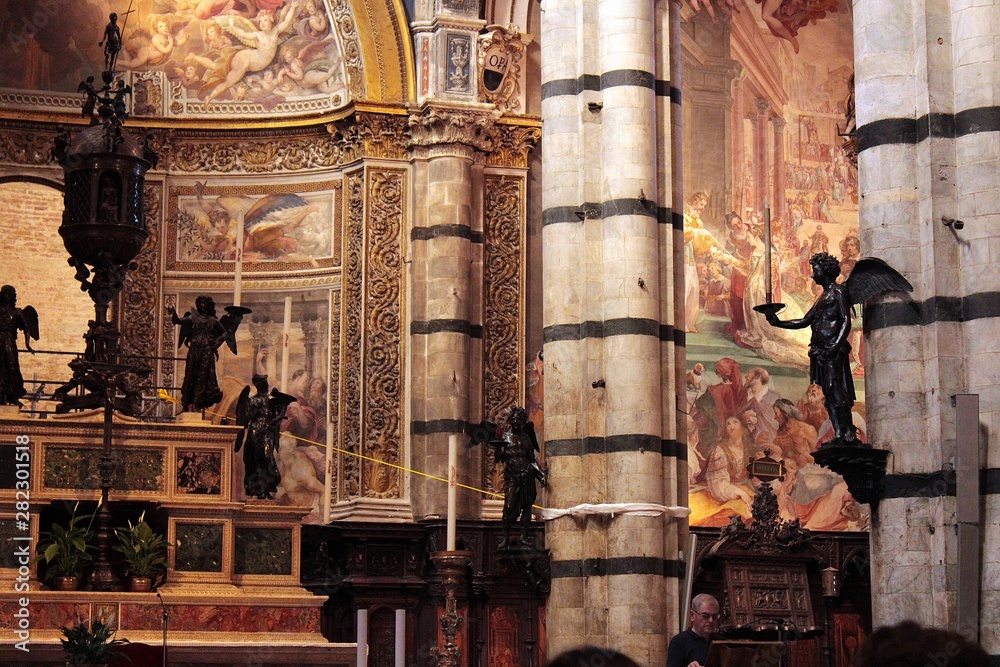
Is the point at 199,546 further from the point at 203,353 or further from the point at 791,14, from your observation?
the point at 791,14

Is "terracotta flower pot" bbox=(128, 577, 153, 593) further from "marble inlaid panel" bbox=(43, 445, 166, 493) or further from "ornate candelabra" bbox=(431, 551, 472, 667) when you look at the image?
"ornate candelabra" bbox=(431, 551, 472, 667)

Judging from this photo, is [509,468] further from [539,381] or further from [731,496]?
[731,496]

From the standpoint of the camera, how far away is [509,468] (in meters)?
16.2

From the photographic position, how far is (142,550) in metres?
12.7

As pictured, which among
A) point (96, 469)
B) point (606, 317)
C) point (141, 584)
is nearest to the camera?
point (141, 584)

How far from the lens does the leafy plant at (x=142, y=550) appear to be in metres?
12.7

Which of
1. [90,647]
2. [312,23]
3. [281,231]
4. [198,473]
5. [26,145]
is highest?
[312,23]

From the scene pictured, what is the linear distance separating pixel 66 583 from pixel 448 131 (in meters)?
9.56

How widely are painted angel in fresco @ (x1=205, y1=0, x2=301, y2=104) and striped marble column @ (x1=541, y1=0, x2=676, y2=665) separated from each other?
611cm

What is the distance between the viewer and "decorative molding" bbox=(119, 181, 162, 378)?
20.3 m

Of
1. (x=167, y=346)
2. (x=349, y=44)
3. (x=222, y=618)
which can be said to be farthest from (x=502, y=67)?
(x=222, y=618)

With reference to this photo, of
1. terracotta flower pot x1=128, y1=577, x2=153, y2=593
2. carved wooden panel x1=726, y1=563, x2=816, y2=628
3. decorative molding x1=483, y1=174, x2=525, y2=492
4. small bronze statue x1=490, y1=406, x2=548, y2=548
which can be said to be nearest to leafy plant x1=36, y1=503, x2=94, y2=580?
terracotta flower pot x1=128, y1=577, x2=153, y2=593

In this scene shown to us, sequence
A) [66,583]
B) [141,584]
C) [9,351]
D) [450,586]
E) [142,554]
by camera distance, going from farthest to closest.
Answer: [9,351], [450,586], [142,554], [141,584], [66,583]

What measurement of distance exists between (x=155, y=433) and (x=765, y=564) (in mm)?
8672
